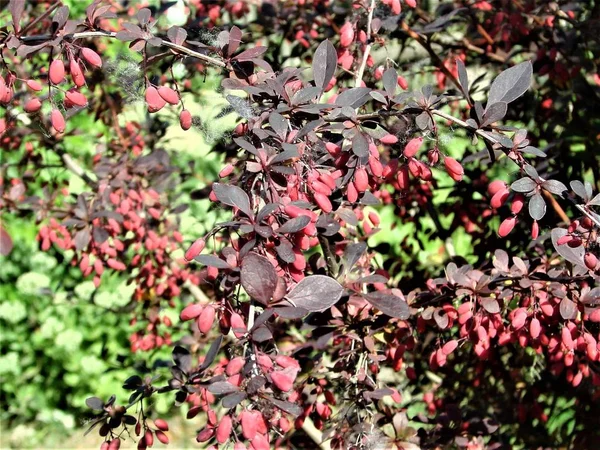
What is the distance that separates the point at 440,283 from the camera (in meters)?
1.58

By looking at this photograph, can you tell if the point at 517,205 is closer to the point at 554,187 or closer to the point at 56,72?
the point at 554,187

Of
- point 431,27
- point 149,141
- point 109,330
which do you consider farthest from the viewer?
point 109,330

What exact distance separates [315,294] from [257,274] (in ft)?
0.39

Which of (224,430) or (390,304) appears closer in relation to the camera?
(224,430)

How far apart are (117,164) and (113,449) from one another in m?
1.15

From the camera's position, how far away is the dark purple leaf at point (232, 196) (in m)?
1.12

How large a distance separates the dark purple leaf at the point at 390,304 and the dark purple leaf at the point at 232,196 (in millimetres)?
431

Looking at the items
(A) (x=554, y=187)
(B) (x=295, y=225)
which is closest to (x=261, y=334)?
(B) (x=295, y=225)

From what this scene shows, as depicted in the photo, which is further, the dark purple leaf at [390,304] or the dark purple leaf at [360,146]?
the dark purple leaf at [390,304]

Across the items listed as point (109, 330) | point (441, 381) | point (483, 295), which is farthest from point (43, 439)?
point (483, 295)

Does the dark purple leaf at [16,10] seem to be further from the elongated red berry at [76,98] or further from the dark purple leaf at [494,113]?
the dark purple leaf at [494,113]

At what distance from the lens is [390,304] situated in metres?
1.44

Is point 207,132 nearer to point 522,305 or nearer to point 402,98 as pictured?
point 402,98

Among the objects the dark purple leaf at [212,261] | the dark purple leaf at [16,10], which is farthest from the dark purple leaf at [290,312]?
the dark purple leaf at [16,10]
